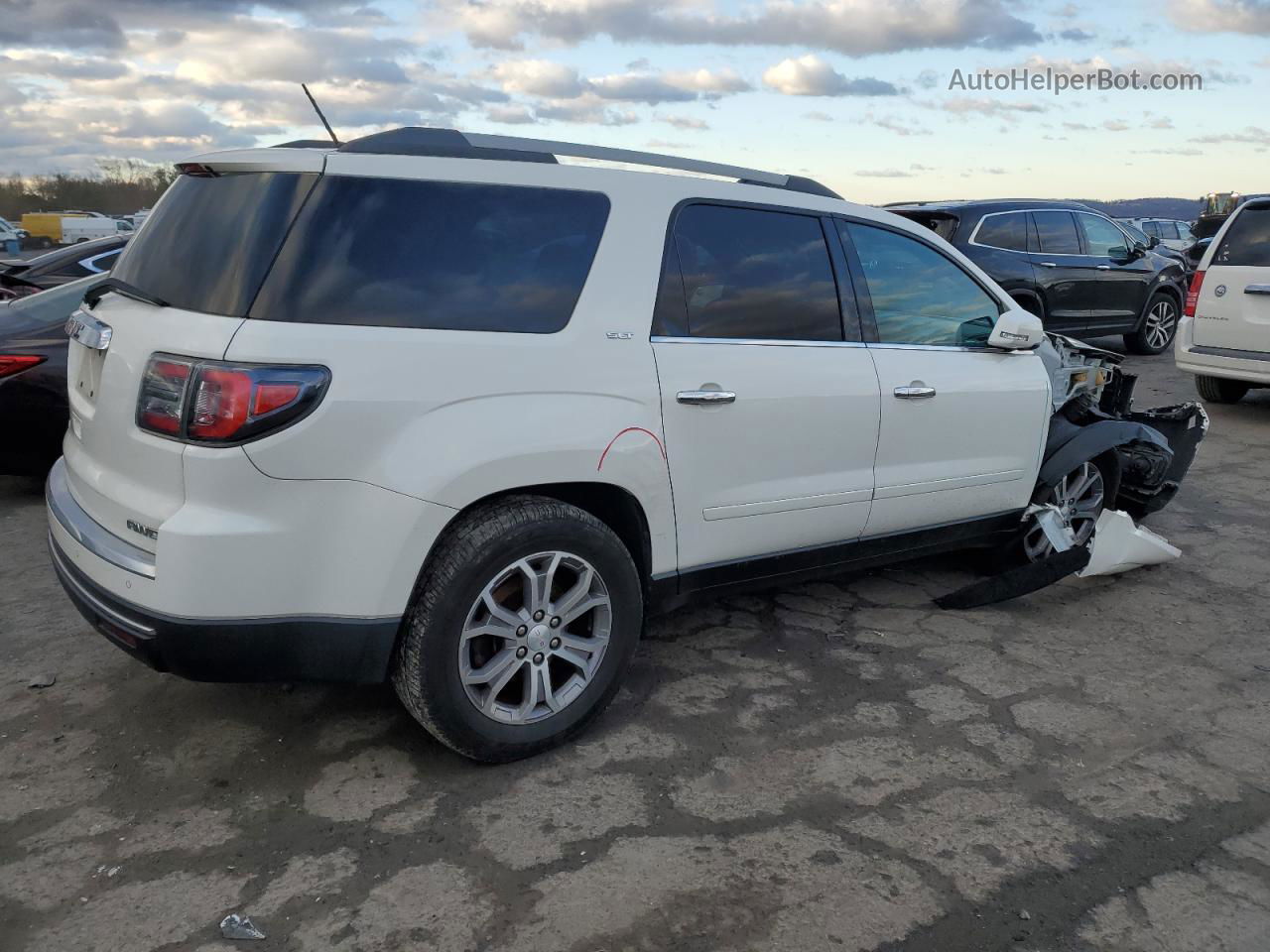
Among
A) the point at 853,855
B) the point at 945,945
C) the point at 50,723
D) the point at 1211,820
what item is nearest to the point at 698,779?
the point at 853,855

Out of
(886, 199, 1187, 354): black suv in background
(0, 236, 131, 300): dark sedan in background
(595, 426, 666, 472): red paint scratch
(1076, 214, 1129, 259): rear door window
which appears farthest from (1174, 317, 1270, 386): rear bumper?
(0, 236, 131, 300): dark sedan in background

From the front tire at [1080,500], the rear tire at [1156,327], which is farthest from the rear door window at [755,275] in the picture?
the rear tire at [1156,327]

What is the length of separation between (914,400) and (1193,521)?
301 centimetres

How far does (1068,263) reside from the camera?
11172mm

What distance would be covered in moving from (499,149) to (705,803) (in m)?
2.08

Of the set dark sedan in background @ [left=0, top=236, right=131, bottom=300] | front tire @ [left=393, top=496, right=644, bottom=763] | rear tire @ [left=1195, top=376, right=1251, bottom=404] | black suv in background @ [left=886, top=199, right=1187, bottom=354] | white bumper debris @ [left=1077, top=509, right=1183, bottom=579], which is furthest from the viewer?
black suv in background @ [left=886, top=199, right=1187, bottom=354]

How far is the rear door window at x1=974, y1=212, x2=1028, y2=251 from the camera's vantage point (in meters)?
10.7

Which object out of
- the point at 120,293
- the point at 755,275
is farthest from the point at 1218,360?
the point at 120,293

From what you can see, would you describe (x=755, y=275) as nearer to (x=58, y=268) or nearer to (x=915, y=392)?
(x=915, y=392)

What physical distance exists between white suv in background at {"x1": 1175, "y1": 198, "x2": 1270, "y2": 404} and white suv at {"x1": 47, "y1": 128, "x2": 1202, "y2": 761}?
5934 millimetres

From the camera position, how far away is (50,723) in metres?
3.47

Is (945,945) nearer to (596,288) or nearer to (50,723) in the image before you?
(596,288)

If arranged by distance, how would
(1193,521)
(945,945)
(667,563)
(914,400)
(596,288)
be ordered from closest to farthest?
(945,945), (596,288), (667,563), (914,400), (1193,521)

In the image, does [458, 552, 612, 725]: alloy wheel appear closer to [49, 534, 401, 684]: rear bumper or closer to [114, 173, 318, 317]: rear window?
[49, 534, 401, 684]: rear bumper
